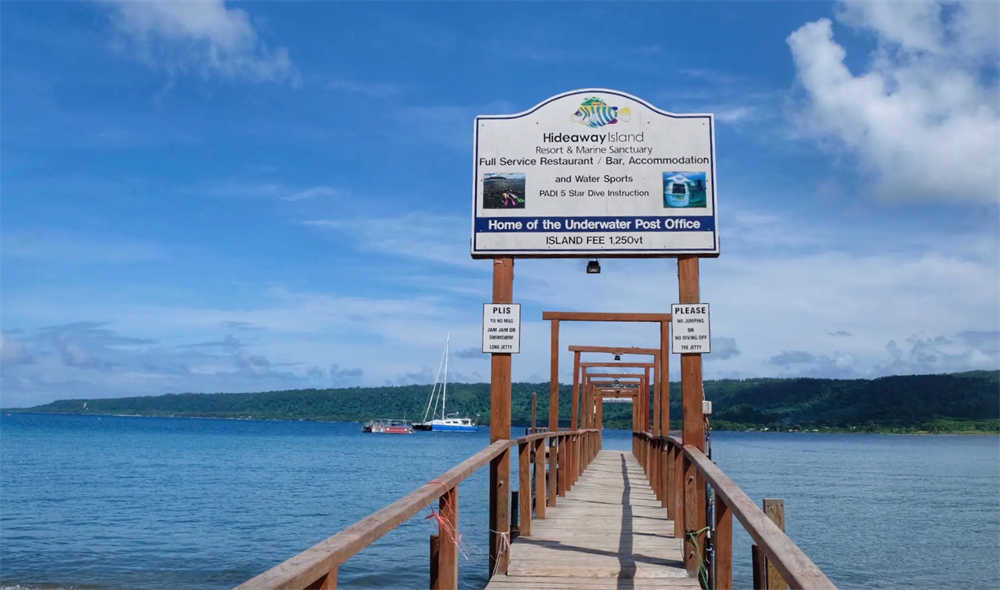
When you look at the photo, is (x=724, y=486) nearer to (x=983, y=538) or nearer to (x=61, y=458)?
(x=983, y=538)

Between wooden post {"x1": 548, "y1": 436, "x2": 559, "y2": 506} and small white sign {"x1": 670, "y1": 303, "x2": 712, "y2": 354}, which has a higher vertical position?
small white sign {"x1": 670, "y1": 303, "x2": 712, "y2": 354}

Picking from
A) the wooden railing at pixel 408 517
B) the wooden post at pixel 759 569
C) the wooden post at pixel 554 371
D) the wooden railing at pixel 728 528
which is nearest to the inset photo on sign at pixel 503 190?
the wooden railing at pixel 408 517

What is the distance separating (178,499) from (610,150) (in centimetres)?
2584

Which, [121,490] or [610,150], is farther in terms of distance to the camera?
[121,490]

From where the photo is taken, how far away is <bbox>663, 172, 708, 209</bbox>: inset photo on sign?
6.23 meters

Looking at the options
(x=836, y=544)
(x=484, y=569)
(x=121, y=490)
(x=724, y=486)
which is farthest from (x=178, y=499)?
(x=724, y=486)

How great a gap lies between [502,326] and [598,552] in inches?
82.3

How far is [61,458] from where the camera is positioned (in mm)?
50219

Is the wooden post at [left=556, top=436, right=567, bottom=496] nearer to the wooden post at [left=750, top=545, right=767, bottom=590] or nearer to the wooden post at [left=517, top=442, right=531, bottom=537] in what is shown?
the wooden post at [left=517, top=442, right=531, bottom=537]

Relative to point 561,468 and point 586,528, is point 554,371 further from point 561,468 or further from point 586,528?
point 586,528

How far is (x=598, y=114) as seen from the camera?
21.2ft

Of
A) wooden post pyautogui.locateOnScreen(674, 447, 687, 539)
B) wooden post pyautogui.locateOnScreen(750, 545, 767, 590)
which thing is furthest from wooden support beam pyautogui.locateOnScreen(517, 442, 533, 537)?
wooden post pyautogui.locateOnScreen(750, 545, 767, 590)

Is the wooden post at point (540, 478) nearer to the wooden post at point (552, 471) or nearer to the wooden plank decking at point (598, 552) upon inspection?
the wooden plank decking at point (598, 552)

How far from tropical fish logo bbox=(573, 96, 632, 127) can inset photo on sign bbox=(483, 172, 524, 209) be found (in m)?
0.68
